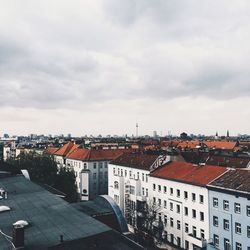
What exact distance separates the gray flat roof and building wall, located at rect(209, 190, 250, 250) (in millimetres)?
22387

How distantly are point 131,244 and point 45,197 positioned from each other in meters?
12.6

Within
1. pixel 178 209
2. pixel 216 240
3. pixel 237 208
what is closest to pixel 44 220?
pixel 237 208

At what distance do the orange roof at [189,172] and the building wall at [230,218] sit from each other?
9.88 feet

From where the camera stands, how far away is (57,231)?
18.4 meters

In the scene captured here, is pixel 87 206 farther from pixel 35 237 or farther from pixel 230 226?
pixel 230 226

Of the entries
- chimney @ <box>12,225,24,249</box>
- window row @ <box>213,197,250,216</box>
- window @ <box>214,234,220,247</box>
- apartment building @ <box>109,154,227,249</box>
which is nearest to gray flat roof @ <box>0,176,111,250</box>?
chimney @ <box>12,225,24,249</box>

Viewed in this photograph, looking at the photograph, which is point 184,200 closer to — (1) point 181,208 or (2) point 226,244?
(1) point 181,208

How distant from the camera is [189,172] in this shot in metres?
49.5

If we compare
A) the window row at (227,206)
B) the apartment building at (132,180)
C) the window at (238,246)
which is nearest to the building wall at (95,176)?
the apartment building at (132,180)

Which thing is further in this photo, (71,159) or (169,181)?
(71,159)

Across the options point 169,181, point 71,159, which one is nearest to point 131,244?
point 169,181

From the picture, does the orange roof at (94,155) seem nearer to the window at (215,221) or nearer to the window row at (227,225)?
the window at (215,221)

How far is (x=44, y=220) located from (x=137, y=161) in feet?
146

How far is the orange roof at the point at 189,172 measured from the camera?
148 ft
